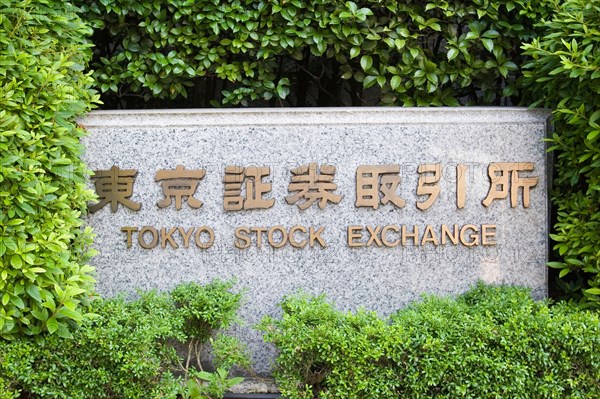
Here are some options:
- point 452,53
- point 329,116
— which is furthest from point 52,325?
point 452,53

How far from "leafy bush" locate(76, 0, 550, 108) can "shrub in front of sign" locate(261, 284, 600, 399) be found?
168cm

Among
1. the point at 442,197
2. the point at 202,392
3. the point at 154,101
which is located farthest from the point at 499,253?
the point at 154,101

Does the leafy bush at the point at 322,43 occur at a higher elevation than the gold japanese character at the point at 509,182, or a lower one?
higher

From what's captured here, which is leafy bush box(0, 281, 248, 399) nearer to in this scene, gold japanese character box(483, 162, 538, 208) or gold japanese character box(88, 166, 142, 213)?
gold japanese character box(88, 166, 142, 213)

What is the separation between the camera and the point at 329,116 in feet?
14.4

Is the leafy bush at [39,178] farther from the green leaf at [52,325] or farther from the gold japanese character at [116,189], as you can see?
the gold japanese character at [116,189]

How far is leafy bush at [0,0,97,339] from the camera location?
361 centimetres

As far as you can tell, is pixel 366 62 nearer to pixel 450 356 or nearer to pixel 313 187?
pixel 313 187

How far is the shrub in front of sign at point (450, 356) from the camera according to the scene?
363 centimetres

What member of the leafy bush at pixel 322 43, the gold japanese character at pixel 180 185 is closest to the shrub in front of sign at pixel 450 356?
the gold japanese character at pixel 180 185

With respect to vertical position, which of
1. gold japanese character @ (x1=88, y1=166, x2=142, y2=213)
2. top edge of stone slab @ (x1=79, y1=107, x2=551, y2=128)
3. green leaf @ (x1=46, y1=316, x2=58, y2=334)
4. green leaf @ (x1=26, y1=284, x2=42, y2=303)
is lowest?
green leaf @ (x1=46, y1=316, x2=58, y2=334)

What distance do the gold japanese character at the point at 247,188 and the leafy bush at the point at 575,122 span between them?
1.81 metres

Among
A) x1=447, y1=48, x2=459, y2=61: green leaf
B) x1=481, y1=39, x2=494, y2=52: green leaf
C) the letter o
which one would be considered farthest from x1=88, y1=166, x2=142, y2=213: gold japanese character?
x1=481, y1=39, x2=494, y2=52: green leaf

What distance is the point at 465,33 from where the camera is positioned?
15.6ft
